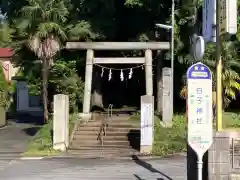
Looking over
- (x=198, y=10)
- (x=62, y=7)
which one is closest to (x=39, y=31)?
(x=62, y=7)

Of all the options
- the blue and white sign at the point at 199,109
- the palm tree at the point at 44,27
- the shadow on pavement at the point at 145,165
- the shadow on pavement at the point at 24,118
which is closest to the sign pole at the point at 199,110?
the blue and white sign at the point at 199,109

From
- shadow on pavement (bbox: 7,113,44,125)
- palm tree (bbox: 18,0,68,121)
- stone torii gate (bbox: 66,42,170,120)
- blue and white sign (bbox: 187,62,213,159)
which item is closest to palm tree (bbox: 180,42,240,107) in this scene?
stone torii gate (bbox: 66,42,170,120)

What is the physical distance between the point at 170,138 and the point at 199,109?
11.4 metres

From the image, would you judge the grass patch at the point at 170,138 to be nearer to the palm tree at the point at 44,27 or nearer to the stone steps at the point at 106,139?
the stone steps at the point at 106,139

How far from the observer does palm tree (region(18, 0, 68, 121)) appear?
26.0 m

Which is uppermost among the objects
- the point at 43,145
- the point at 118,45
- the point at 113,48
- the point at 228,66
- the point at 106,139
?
the point at 118,45

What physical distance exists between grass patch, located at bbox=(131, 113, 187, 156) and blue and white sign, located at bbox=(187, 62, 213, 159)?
9692 millimetres

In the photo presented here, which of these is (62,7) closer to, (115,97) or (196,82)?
(115,97)

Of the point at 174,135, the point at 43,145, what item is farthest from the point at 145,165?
the point at 43,145

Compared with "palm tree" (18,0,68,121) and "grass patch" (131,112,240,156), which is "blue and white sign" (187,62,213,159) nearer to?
"grass patch" (131,112,240,156)

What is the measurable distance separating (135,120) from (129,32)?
266 inches

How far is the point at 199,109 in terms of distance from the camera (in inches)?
412

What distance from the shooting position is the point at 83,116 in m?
25.2

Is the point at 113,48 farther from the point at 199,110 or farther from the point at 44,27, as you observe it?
the point at 199,110
